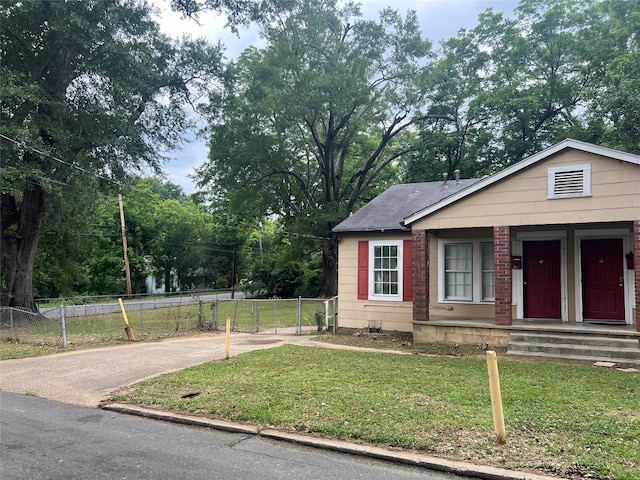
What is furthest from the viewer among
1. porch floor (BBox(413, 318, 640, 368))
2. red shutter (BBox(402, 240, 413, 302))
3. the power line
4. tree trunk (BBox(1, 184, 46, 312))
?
tree trunk (BBox(1, 184, 46, 312))

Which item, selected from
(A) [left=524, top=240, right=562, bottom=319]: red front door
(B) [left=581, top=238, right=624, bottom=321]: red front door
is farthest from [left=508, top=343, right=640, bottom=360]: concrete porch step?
(A) [left=524, top=240, right=562, bottom=319]: red front door

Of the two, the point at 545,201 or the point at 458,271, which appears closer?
the point at 545,201

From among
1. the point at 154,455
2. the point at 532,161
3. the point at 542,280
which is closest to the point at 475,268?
the point at 542,280

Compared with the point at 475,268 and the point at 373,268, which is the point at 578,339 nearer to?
the point at 475,268

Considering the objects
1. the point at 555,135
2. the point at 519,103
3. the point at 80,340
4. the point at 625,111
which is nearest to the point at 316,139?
the point at 519,103

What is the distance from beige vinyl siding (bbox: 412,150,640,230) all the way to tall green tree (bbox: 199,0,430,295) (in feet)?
54.9

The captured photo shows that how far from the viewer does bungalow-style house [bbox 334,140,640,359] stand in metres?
9.67

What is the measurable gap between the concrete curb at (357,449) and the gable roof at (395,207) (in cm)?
805

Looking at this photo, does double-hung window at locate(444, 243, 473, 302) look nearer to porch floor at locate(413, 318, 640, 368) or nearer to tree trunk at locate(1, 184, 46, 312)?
porch floor at locate(413, 318, 640, 368)

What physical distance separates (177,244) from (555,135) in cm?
3750

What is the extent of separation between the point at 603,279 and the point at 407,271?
188 inches

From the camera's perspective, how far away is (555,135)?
88.5 ft

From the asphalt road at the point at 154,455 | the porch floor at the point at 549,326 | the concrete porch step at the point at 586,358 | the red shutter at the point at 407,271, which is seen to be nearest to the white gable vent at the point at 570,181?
the porch floor at the point at 549,326

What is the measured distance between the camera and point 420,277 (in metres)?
11.5
